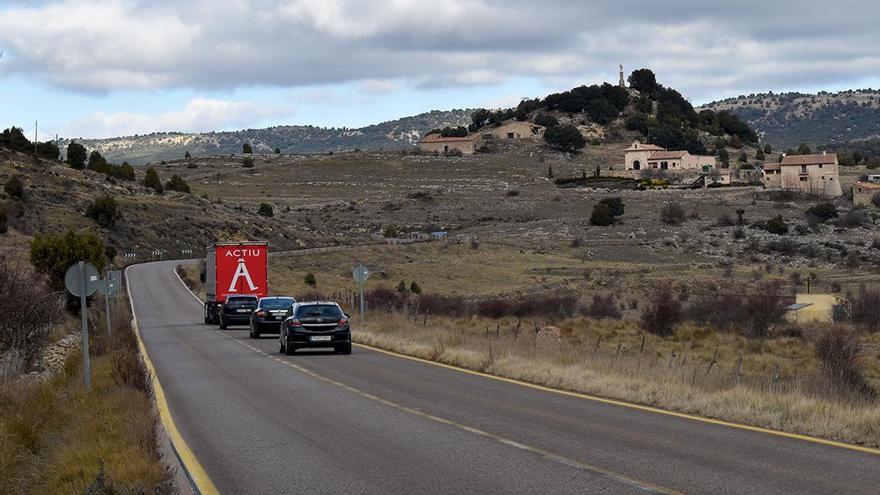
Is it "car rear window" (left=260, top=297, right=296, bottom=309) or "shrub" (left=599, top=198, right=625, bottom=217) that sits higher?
"shrub" (left=599, top=198, right=625, bottom=217)

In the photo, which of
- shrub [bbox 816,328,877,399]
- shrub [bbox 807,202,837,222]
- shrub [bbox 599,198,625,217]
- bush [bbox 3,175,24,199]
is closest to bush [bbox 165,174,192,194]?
bush [bbox 3,175,24,199]

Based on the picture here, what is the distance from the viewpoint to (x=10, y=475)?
12.3 meters

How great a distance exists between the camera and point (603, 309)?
5169cm

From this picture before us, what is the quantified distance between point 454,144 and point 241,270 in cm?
12948

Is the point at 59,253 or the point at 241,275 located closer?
the point at 241,275

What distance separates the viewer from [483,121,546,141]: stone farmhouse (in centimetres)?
18050

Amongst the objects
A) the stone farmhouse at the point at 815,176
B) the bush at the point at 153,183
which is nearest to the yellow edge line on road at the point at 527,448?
the bush at the point at 153,183

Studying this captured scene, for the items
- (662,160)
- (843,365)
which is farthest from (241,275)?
(662,160)

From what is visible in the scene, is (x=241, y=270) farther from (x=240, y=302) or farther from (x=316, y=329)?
(x=316, y=329)

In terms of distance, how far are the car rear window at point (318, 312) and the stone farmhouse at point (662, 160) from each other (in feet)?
402

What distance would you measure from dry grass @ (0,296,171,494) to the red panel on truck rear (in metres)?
25.1

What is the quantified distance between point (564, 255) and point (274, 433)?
80057 millimetres

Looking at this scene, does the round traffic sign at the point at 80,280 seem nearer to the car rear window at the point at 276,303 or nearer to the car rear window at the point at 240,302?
the car rear window at the point at 276,303

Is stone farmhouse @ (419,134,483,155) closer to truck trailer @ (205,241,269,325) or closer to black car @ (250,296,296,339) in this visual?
truck trailer @ (205,241,269,325)
